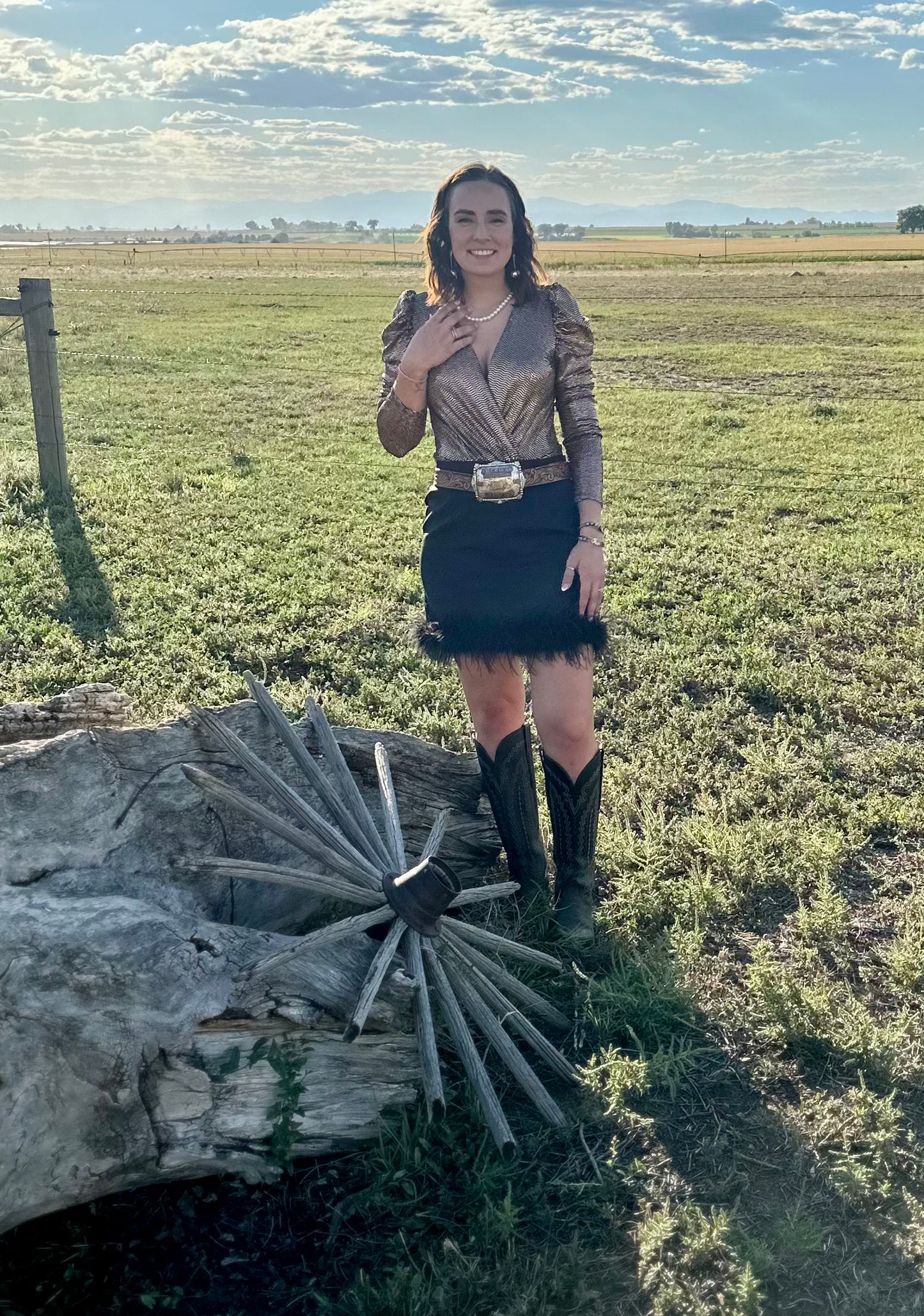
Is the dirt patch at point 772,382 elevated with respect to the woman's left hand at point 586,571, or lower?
elevated

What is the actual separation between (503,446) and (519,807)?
1148 millimetres

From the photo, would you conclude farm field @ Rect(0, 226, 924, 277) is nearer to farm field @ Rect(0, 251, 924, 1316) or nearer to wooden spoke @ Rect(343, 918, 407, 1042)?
farm field @ Rect(0, 251, 924, 1316)

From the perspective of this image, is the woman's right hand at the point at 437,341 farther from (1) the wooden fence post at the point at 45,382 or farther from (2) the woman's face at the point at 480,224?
(1) the wooden fence post at the point at 45,382

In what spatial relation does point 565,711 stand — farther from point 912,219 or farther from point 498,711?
point 912,219

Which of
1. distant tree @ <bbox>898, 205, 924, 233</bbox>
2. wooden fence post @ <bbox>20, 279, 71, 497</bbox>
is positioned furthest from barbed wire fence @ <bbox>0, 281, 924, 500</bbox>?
distant tree @ <bbox>898, 205, 924, 233</bbox>

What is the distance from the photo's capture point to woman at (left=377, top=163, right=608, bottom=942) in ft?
10.3

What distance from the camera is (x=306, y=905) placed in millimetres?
3072

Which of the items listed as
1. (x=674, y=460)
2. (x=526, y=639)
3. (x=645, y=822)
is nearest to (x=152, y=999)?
(x=526, y=639)

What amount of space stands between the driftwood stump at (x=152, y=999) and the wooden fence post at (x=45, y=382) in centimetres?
634

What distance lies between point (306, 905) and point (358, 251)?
92.6 m

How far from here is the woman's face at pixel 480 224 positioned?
3086mm

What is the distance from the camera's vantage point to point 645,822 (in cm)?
405

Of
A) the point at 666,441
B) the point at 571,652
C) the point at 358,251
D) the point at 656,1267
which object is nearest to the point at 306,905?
the point at 571,652

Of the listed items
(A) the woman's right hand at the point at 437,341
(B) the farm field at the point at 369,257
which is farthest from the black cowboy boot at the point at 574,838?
(B) the farm field at the point at 369,257
